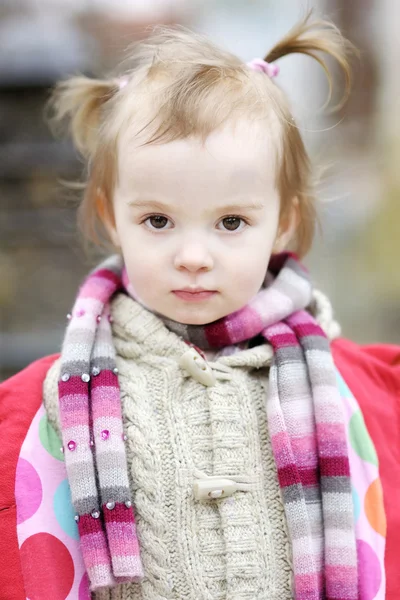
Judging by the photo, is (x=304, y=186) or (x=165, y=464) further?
(x=304, y=186)

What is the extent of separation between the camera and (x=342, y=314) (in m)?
2.58

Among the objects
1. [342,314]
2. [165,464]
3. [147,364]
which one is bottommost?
[165,464]

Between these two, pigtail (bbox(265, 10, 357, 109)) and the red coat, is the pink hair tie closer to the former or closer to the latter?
pigtail (bbox(265, 10, 357, 109))

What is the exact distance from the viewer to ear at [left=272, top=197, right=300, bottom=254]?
3.22 ft

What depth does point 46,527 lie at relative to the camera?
84cm

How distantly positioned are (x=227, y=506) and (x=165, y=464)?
9 cm

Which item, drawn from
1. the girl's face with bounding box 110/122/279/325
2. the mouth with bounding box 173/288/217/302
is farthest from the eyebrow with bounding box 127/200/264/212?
the mouth with bounding box 173/288/217/302

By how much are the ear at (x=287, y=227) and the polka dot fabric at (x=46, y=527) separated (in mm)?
396

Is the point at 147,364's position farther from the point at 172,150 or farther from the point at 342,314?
the point at 342,314

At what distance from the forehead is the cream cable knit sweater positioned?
7.7 inches

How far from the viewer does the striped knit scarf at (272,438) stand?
2.65 feet

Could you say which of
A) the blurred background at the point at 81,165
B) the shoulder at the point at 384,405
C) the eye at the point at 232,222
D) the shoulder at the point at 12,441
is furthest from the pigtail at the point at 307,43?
the blurred background at the point at 81,165

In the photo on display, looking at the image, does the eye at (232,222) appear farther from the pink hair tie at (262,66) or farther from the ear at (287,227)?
the pink hair tie at (262,66)

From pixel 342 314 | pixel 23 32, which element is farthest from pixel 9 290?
pixel 342 314
